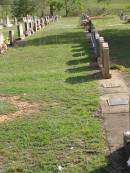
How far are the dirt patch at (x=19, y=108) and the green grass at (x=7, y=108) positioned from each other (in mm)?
89

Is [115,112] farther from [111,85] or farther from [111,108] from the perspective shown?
[111,85]

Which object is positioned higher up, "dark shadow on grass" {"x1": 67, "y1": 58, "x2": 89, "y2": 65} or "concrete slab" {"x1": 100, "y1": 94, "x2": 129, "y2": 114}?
"concrete slab" {"x1": 100, "y1": 94, "x2": 129, "y2": 114}

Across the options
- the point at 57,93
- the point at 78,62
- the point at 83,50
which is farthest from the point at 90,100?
the point at 83,50

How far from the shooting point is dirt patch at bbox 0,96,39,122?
818 cm

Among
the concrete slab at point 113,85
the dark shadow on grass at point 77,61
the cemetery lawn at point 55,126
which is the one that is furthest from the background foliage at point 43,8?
the concrete slab at point 113,85

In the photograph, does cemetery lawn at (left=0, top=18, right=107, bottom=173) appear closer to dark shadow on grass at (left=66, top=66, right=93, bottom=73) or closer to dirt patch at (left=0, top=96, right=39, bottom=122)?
dark shadow on grass at (left=66, top=66, right=93, bottom=73)

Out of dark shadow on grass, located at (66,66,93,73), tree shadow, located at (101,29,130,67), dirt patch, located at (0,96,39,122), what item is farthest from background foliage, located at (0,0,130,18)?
dirt patch, located at (0,96,39,122)

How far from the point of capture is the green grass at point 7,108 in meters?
8.50

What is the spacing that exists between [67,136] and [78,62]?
7719 mm

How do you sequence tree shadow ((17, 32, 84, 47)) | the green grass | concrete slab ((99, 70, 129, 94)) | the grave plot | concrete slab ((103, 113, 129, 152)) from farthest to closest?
tree shadow ((17, 32, 84, 47)), concrete slab ((99, 70, 129, 94)), the green grass, concrete slab ((103, 113, 129, 152)), the grave plot

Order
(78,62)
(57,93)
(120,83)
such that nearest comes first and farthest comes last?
1. (57,93)
2. (120,83)
3. (78,62)

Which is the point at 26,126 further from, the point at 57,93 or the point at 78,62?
the point at 78,62

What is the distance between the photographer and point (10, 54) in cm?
1833

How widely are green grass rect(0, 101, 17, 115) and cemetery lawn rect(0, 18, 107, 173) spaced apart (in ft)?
1.47
